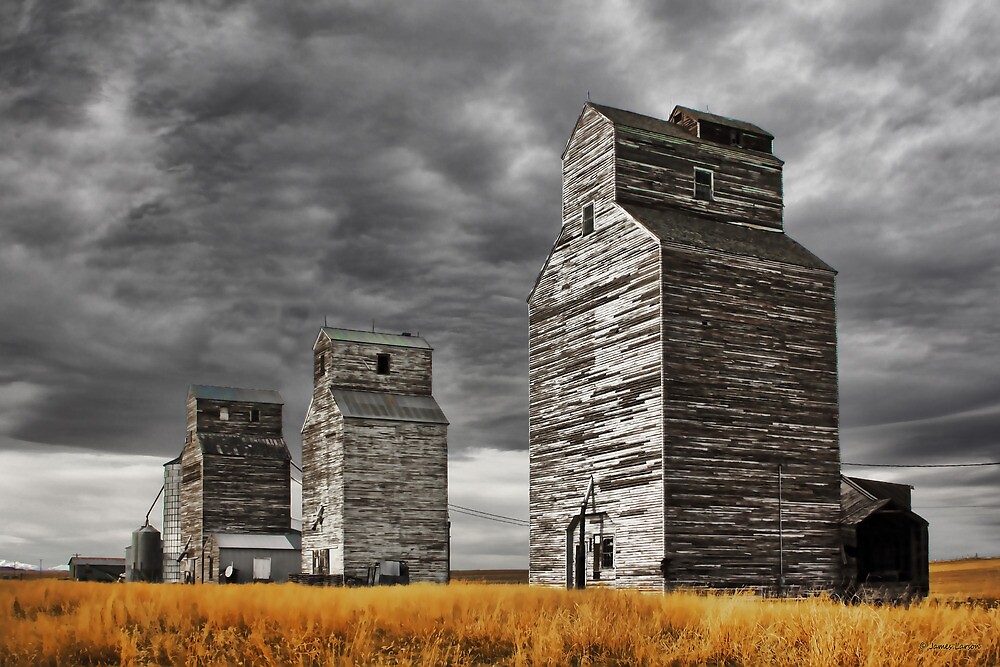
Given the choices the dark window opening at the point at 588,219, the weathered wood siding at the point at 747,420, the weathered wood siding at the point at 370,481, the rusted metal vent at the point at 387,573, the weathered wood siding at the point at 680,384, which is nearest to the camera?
the weathered wood siding at the point at 747,420

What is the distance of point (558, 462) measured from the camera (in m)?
34.5

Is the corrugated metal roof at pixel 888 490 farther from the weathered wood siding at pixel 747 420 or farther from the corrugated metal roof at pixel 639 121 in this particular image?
the corrugated metal roof at pixel 639 121

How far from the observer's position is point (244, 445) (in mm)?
58969

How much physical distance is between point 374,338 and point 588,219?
19.7 m

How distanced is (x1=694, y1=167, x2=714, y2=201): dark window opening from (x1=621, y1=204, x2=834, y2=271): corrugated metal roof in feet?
3.26

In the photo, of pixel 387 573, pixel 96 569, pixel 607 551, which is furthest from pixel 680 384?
pixel 96 569

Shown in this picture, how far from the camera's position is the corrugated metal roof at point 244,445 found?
57.9 m

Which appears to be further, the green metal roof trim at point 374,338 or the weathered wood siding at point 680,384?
the green metal roof trim at point 374,338

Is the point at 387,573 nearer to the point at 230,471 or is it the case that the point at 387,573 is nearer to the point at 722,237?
the point at 230,471

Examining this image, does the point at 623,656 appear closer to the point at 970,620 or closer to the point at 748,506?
the point at 970,620

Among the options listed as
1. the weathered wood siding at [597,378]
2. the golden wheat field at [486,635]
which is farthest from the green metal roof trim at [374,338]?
the golden wheat field at [486,635]

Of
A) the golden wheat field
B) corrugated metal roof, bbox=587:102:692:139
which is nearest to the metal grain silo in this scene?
corrugated metal roof, bbox=587:102:692:139

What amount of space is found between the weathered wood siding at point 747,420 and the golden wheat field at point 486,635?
11080 mm

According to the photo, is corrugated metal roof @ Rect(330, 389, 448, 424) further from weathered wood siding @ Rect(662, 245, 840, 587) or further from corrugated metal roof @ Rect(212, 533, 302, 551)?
weathered wood siding @ Rect(662, 245, 840, 587)
